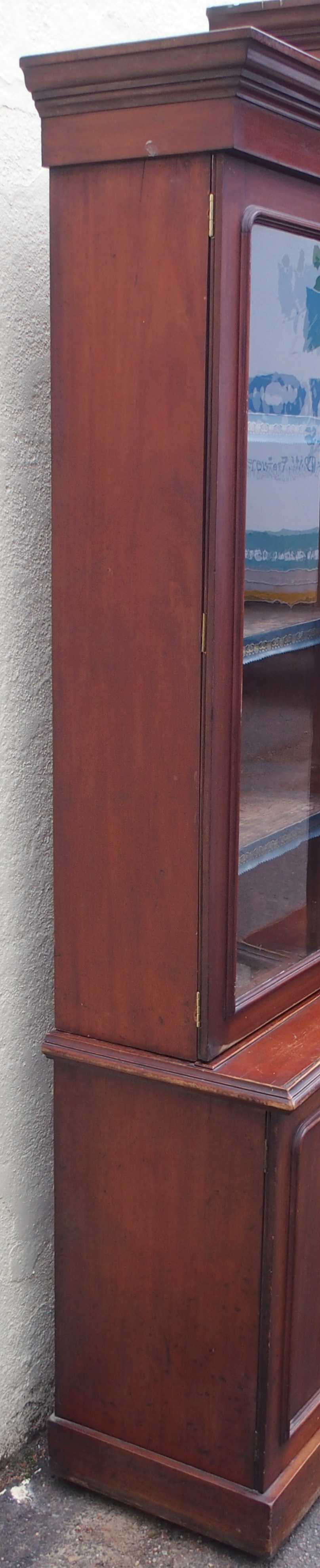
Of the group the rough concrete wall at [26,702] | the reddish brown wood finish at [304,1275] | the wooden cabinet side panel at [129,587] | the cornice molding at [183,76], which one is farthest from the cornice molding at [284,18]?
the reddish brown wood finish at [304,1275]

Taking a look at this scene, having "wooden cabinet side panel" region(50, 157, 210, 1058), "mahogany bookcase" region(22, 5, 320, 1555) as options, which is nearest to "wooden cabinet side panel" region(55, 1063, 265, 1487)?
"mahogany bookcase" region(22, 5, 320, 1555)

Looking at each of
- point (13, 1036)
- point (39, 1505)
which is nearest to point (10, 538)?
point (13, 1036)

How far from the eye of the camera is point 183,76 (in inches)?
53.1

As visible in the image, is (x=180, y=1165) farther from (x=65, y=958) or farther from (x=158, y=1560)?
(x=158, y=1560)

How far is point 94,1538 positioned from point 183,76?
5.63 ft

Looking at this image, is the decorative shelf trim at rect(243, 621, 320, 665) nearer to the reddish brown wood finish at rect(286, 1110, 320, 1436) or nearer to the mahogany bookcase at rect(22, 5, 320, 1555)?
the mahogany bookcase at rect(22, 5, 320, 1555)

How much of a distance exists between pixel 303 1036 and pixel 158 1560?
671 mm

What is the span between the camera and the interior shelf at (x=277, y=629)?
1577mm

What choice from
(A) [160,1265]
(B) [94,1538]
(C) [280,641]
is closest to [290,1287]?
(A) [160,1265]

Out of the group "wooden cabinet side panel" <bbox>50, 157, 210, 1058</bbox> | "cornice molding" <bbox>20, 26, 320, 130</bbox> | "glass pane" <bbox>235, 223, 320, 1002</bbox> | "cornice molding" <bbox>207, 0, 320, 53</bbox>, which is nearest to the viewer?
"cornice molding" <bbox>20, 26, 320, 130</bbox>

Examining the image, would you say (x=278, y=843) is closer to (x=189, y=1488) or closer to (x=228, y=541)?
(x=228, y=541)

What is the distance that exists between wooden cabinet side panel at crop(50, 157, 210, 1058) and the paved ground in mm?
653

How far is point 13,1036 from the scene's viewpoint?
1.83 metres

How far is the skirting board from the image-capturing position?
165 centimetres
